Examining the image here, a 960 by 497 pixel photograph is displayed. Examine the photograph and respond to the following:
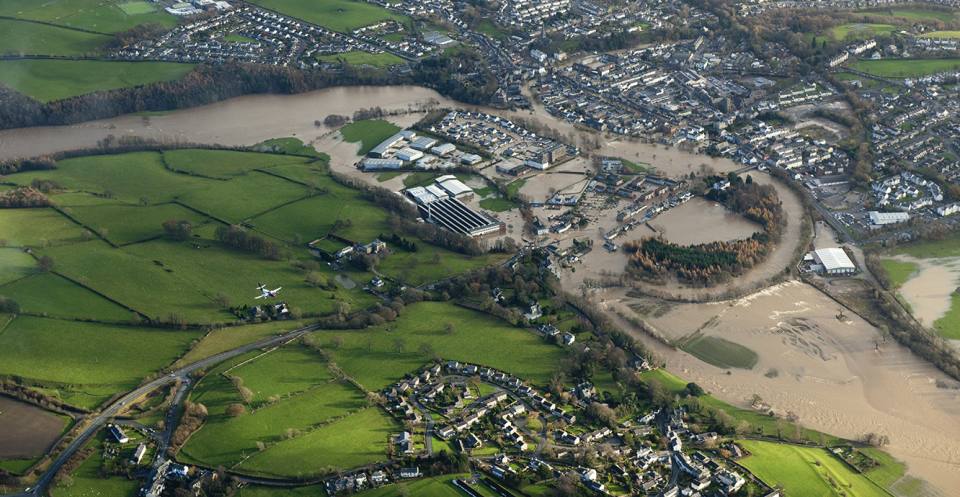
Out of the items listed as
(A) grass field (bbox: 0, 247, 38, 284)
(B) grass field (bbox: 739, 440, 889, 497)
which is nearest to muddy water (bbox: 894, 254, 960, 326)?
(B) grass field (bbox: 739, 440, 889, 497)

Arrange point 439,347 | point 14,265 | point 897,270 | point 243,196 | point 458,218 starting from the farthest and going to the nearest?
point 243,196 → point 458,218 → point 897,270 → point 14,265 → point 439,347

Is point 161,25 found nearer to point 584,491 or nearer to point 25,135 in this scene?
point 25,135

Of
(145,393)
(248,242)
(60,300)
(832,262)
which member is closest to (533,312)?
(248,242)

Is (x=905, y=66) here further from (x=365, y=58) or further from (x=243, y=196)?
(x=243, y=196)

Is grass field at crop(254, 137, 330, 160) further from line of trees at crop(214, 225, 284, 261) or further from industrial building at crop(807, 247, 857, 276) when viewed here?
industrial building at crop(807, 247, 857, 276)

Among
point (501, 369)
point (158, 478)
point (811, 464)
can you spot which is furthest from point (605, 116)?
point (158, 478)

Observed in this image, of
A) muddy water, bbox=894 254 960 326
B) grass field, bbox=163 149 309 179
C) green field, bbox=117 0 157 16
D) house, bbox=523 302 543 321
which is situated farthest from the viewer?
green field, bbox=117 0 157 16

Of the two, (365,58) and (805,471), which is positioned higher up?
(365,58)
